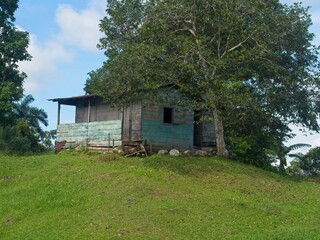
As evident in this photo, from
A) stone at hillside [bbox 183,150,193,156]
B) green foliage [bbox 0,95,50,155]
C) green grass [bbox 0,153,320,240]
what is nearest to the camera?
green grass [bbox 0,153,320,240]

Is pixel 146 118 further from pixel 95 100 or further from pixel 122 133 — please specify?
pixel 95 100

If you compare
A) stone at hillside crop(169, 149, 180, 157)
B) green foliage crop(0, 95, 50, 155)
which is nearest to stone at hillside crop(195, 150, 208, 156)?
stone at hillside crop(169, 149, 180, 157)

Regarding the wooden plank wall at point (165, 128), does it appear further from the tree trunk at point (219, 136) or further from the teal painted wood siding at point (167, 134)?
the tree trunk at point (219, 136)

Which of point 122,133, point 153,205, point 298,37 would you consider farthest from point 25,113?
point 153,205

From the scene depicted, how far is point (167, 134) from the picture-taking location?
27.7 m

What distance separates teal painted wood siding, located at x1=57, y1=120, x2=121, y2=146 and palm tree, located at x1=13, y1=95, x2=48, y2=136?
32.6 ft

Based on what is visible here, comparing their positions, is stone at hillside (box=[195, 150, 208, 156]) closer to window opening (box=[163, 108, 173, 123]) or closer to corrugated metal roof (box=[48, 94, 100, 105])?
window opening (box=[163, 108, 173, 123])

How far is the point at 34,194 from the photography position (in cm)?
1925

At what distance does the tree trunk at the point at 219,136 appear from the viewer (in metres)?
24.5

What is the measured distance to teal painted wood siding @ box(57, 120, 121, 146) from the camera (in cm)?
2788

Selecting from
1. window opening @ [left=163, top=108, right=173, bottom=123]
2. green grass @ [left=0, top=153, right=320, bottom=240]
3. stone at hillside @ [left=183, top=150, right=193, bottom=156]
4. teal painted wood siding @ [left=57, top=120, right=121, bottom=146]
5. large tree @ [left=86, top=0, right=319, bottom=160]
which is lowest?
green grass @ [left=0, top=153, right=320, bottom=240]

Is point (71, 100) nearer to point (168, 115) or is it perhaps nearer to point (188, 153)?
point (168, 115)

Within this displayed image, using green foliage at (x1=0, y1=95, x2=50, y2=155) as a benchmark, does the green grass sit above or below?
below

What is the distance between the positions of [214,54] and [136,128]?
20.3 ft
